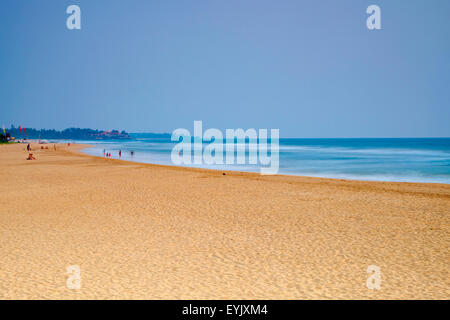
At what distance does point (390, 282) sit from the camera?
6.16m

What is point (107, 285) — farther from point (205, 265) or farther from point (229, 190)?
point (229, 190)

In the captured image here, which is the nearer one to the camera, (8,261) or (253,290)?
(253,290)

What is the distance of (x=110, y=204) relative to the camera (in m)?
13.5

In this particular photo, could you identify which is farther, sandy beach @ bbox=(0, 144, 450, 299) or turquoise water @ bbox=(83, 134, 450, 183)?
turquoise water @ bbox=(83, 134, 450, 183)

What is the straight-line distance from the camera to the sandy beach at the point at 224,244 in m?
5.94

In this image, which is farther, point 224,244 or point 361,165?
point 361,165

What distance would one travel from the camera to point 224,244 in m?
8.47

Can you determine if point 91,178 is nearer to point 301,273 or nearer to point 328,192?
point 328,192

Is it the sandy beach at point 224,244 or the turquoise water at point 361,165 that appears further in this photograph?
the turquoise water at point 361,165

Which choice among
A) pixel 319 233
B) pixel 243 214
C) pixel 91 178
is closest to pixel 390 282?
pixel 319 233

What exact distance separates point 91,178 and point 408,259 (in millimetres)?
18536

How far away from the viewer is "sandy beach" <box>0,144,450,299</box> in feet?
19.5
